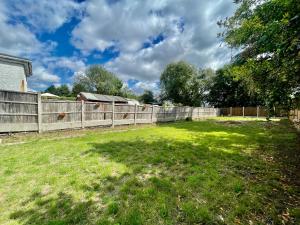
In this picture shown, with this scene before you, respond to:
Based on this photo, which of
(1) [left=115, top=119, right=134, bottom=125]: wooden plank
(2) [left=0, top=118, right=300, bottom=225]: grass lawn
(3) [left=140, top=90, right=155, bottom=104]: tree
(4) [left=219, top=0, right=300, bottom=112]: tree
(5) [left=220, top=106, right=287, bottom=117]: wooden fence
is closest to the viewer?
(2) [left=0, top=118, right=300, bottom=225]: grass lawn

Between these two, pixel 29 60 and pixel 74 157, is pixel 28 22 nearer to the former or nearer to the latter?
pixel 29 60

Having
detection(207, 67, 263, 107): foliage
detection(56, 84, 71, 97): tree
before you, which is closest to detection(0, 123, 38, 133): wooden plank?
detection(207, 67, 263, 107): foliage

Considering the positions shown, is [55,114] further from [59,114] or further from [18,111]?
[18,111]

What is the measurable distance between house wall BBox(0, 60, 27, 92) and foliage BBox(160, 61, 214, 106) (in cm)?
2602

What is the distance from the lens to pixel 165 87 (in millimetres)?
34719

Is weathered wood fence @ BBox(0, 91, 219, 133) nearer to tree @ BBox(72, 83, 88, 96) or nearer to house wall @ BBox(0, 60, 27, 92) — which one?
house wall @ BBox(0, 60, 27, 92)

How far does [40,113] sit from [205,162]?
6924 millimetres

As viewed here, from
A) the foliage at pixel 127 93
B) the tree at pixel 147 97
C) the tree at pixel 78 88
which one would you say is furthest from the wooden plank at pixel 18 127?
the tree at pixel 78 88

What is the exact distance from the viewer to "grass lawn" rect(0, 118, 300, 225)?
2.39 metres

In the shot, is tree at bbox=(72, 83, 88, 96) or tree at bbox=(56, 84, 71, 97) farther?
tree at bbox=(56, 84, 71, 97)

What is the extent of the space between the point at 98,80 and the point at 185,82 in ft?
99.0

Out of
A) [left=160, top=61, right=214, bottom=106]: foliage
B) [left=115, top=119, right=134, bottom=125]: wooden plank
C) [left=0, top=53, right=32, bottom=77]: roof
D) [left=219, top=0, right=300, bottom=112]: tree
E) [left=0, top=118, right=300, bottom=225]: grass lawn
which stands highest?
[left=160, top=61, right=214, bottom=106]: foliage

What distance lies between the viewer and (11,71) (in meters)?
9.54

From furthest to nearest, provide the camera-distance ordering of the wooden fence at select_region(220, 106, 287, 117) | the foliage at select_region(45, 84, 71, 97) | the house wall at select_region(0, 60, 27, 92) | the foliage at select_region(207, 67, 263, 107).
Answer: the foliage at select_region(45, 84, 71, 97) < the foliage at select_region(207, 67, 263, 107) < the wooden fence at select_region(220, 106, 287, 117) < the house wall at select_region(0, 60, 27, 92)
